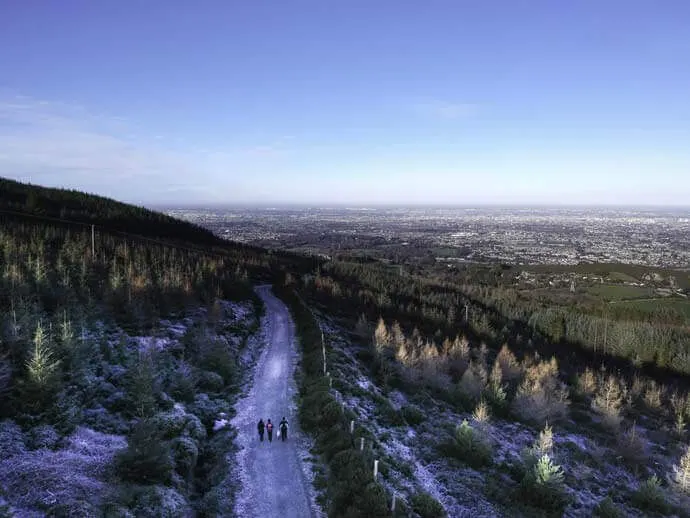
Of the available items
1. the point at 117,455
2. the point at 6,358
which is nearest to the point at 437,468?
the point at 117,455

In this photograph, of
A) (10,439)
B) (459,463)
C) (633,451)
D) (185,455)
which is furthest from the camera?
(633,451)

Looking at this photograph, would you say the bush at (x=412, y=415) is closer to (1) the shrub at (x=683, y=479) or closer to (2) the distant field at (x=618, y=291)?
(1) the shrub at (x=683, y=479)

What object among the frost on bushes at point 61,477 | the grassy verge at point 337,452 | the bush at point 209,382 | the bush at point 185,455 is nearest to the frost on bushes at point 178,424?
the bush at point 185,455

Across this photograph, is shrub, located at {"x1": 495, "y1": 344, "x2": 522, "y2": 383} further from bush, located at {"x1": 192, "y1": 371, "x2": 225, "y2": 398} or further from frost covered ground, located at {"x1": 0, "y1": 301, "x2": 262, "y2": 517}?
frost covered ground, located at {"x1": 0, "y1": 301, "x2": 262, "y2": 517}

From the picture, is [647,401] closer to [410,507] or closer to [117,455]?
[410,507]

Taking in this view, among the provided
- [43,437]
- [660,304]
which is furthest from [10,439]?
[660,304]

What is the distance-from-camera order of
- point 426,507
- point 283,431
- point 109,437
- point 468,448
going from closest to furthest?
point 109,437 → point 426,507 → point 283,431 → point 468,448

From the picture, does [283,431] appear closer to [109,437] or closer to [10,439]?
[109,437]
